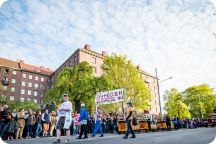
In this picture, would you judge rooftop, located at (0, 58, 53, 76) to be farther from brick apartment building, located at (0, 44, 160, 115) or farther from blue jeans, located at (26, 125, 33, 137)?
blue jeans, located at (26, 125, 33, 137)

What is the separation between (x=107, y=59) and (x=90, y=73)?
630cm

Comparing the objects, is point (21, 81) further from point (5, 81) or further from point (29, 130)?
point (29, 130)

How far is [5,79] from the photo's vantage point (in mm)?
61375

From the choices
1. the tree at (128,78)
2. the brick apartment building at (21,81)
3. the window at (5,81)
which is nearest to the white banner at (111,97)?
the tree at (128,78)

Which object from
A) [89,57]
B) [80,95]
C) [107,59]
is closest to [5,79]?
[89,57]

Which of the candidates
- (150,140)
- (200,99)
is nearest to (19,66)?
(200,99)

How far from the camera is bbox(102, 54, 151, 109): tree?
116 ft

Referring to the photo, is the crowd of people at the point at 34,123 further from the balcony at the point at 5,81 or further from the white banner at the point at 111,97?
the balcony at the point at 5,81

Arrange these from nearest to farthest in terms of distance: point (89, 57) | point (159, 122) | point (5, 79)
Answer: point (159, 122) < point (89, 57) < point (5, 79)

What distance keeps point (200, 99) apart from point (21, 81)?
48.5 metres

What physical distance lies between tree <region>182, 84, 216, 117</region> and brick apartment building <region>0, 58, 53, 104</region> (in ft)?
135

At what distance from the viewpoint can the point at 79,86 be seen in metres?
27.7

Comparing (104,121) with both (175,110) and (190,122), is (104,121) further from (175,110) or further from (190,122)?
(175,110)

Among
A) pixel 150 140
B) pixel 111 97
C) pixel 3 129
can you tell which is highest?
pixel 111 97
